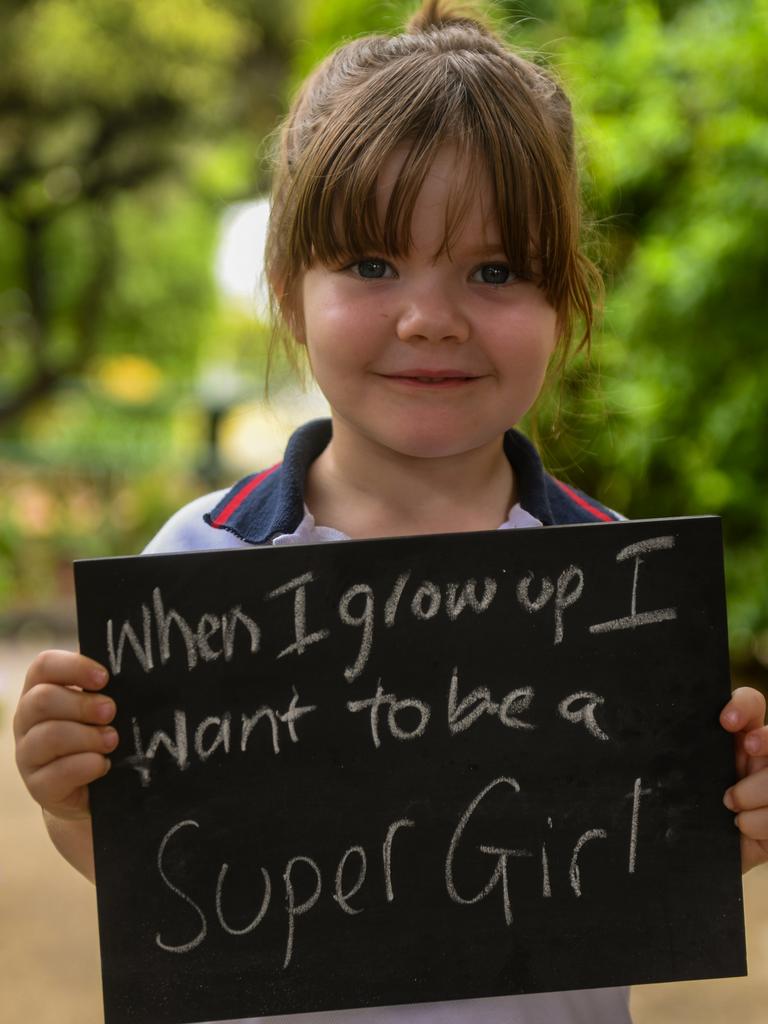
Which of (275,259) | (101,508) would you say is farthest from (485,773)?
(101,508)

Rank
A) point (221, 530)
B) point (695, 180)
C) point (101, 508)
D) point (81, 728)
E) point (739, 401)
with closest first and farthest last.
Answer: point (81, 728), point (221, 530), point (739, 401), point (695, 180), point (101, 508)

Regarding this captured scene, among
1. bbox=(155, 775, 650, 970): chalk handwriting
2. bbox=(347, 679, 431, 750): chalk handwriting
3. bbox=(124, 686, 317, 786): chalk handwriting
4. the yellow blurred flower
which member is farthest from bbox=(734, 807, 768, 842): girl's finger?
the yellow blurred flower

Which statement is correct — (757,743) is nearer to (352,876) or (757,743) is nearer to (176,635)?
(352,876)

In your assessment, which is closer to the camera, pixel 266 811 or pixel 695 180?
pixel 266 811

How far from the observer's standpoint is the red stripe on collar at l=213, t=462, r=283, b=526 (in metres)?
1.42

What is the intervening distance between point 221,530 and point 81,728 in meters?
0.34

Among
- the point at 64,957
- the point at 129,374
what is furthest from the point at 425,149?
the point at 129,374

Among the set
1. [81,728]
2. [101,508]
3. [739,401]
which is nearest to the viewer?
[81,728]

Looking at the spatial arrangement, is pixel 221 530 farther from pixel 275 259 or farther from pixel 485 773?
pixel 485 773

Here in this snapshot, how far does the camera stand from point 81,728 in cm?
118

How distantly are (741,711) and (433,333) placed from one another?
1.69 feet

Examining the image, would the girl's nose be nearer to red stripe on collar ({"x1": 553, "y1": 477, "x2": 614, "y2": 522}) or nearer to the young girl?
the young girl

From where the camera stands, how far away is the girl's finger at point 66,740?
117cm

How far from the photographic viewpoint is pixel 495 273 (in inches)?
50.1
